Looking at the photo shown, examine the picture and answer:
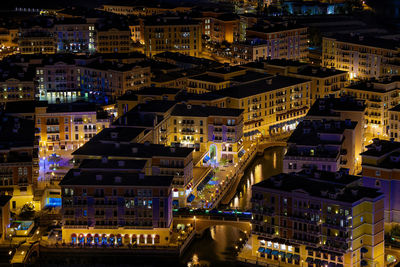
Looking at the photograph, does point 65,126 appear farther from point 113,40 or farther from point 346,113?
point 113,40

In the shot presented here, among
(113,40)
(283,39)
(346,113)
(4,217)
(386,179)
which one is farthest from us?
(113,40)

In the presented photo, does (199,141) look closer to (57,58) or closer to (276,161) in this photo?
(276,161)

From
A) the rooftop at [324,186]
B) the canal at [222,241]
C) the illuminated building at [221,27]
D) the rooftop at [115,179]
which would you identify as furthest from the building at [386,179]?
the illuminated building at [221,27]

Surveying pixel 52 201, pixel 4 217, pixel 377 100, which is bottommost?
pixel 52 201

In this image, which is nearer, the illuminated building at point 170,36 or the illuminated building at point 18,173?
→ the illuminated building at point 18,173

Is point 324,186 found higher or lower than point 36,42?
lower

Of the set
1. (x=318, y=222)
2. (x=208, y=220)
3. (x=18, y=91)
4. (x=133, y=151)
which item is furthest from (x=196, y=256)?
(x=18, y=91)

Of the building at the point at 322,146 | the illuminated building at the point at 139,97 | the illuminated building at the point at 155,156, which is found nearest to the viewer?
A: the illuminated building at the point at 155,156

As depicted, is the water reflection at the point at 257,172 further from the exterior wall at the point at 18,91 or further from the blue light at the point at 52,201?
the exterior wall at the point at 18,91
